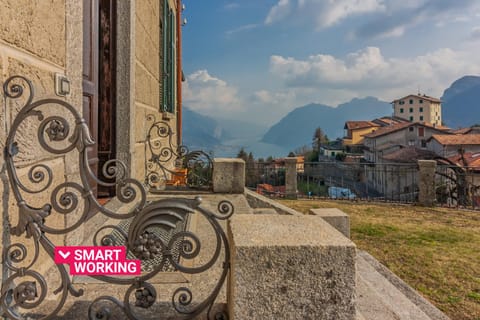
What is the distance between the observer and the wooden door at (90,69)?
299 cm

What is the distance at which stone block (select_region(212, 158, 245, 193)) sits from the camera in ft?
15.3

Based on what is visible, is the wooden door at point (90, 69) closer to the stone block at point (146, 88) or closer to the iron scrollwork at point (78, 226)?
the stone block at point (146, 88)

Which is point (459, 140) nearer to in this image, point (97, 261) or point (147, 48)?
point (147, 48)

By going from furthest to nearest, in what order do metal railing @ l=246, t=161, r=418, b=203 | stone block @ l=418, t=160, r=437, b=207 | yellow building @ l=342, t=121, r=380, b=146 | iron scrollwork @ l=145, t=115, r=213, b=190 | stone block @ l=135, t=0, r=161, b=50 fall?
yellow building @ l=342, t=121, r=380, b=146, metal railing @ l=246, t=161, r=418, b=203, stone block @ l=418, t=160, r=437, b=207, iron scrollwork @ l=145, t=115, r=213, b=190, stone block @ l=135, t=0, r=161, b=50

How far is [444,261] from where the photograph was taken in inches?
194

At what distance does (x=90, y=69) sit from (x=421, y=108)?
294 feet

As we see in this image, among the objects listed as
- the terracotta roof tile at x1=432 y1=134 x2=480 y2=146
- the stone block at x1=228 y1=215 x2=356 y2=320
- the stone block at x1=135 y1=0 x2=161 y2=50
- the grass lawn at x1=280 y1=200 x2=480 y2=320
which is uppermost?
the terracotta roof tile at x1=432 y1=134 x2=480 y2=146

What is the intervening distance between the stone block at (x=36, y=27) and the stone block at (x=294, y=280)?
1.38 m

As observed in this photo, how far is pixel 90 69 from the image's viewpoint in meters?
3.15

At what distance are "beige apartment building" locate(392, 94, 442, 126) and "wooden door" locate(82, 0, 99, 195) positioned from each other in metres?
85.9

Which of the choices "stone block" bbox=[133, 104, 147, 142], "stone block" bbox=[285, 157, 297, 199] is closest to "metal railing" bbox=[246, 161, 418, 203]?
"stone block" bbox=[285, 157, 297, 199]

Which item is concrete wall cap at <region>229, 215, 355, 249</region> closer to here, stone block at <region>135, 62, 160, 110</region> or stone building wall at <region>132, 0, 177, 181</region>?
stone building wall at <region>132, 0, 177, 181</region>

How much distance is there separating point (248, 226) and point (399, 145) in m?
45.4

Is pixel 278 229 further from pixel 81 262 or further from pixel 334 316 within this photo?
pixel 81 262
